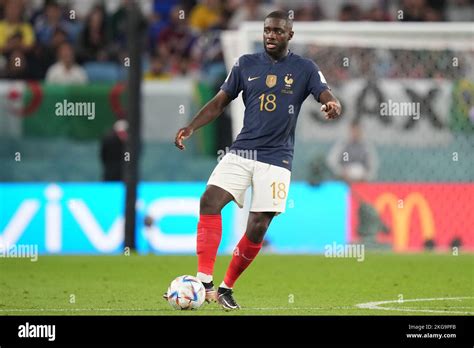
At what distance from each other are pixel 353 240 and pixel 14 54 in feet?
20.4

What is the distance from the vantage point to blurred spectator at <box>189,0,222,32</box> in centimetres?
2239

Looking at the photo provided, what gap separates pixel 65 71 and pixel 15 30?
4.96 feet

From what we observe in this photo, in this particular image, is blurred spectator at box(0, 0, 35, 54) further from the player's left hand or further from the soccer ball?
the player's left hand

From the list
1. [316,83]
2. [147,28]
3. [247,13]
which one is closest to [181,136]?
[316,83]

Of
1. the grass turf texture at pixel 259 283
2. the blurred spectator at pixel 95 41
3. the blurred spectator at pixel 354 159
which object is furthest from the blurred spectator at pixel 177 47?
the grass turf texture at pixel 259 283

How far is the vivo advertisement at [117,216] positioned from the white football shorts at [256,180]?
771 centimetres

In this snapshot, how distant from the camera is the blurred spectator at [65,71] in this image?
20381mm

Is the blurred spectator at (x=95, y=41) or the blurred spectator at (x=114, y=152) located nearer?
the blurred spectator at (x=114, y=152)

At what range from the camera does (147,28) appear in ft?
70.5

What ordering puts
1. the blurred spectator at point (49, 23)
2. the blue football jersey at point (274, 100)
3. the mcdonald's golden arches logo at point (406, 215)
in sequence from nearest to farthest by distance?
1. the blue football jersey at point (274, 100)
2. the mcdonald's golden arches logo at point (406, 215)
3. the blurred spectator at point (49, 23)

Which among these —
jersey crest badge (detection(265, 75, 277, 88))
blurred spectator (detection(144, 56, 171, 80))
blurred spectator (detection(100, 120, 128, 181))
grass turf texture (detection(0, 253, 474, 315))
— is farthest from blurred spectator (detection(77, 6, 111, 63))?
jersey crest badge (detection(265, 75, 277, 88))

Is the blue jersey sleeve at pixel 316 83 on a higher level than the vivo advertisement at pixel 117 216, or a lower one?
higher

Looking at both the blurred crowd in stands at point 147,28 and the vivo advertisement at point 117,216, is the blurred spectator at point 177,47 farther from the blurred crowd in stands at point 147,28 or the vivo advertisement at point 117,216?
the vivo advertisement at point 117,216
